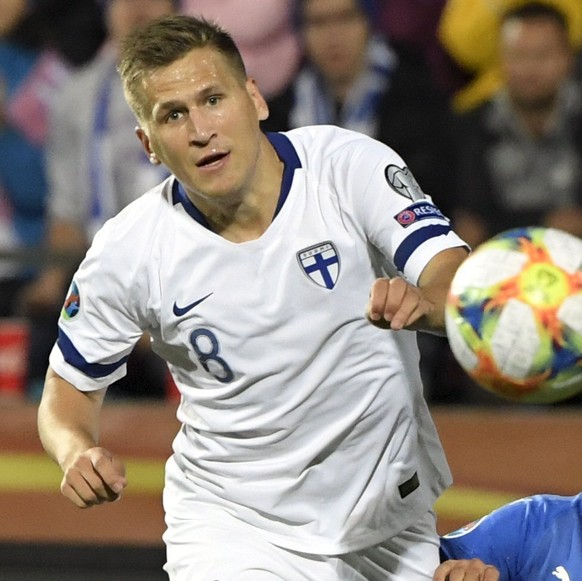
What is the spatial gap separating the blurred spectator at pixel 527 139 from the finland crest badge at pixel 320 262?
298cm

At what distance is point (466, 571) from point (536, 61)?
3346mm

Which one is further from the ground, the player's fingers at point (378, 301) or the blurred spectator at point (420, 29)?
the player's fingers at point (378, 301)

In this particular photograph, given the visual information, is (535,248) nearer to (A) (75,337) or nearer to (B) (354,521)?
(B) (354,521)

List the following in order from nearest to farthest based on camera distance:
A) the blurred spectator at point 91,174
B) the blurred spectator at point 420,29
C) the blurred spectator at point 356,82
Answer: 1. the blurred spectator at point 356,82
2. the blurred spectator at point 420,29
3. the blurred spectator at point 91,174

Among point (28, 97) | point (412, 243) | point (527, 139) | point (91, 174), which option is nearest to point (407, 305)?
point (412, 243)

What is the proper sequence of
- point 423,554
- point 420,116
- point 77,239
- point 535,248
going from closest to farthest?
point 535,248 < point 423,554 < point 420,116 < point 77,239

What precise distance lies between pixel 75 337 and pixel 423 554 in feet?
3.24

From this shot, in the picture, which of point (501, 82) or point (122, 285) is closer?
point (122, 285)

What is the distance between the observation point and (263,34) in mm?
6137

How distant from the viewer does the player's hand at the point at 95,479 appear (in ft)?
9.11

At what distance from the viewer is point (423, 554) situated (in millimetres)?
3219

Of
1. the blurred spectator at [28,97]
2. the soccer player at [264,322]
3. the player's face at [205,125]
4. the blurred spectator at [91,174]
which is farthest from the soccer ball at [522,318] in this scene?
the blurred spectator at [28,97]

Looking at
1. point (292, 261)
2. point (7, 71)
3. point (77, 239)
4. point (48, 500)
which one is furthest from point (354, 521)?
point (7, 71)

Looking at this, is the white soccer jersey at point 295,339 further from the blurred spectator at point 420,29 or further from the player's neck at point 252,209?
the blurred spectator at point 420,29
